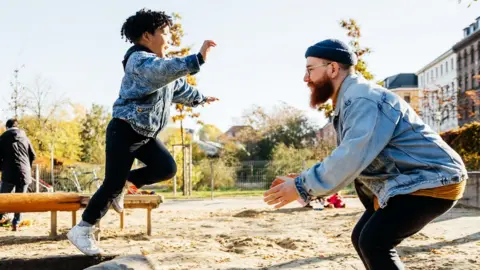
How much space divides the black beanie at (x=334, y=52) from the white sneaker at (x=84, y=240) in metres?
Answer: 2.35

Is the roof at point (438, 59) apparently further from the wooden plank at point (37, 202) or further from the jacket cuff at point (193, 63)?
the jacket cuff at point (193, 63)

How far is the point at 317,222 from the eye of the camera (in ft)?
35.0

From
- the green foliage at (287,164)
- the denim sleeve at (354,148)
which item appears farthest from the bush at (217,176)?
the denim sleeve at (354,148)

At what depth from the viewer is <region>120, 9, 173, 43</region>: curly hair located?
177 inches

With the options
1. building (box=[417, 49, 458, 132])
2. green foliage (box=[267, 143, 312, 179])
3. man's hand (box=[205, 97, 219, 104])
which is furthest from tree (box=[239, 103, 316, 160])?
man's hand (box=[205, 97, 219, 104])

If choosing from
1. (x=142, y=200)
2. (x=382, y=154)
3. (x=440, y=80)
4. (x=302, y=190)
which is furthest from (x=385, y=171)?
(x=440, y=80)

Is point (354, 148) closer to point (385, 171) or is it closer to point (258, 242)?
point (385, 171)

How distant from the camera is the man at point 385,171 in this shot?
2.72m

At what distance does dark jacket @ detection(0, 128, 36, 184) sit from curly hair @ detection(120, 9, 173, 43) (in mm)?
6324

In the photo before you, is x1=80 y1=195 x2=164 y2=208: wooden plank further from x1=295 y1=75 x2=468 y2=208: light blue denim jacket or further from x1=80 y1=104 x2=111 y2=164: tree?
x1=80 y1=104 x2=111 y2=164: tree

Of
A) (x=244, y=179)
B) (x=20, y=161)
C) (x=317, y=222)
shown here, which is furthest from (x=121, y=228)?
(x=244, y=179)

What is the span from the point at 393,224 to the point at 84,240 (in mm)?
2532

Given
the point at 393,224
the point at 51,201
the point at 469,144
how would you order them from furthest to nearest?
the point at 469,144, the point at 51,201, the point at 393,224

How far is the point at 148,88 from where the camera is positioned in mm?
4137
